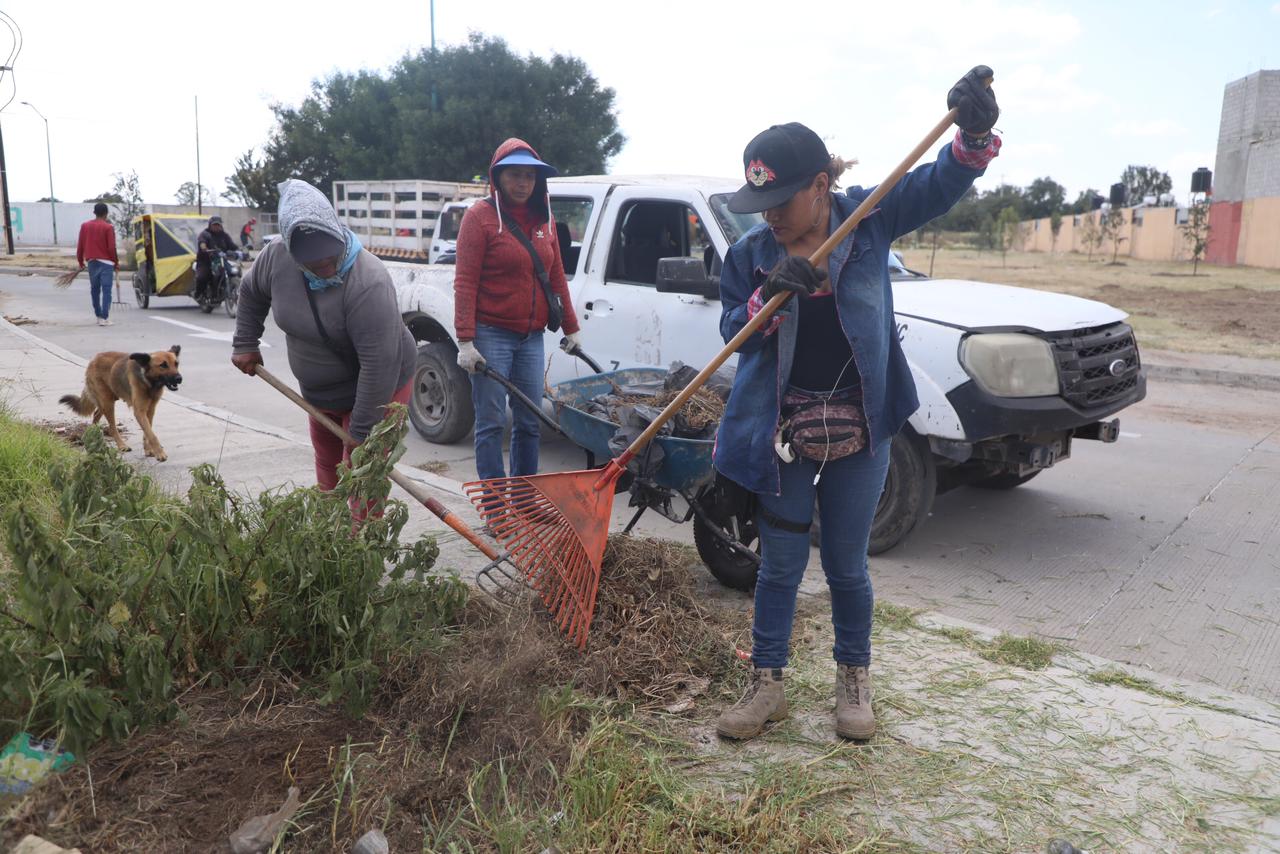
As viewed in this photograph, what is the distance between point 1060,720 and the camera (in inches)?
137

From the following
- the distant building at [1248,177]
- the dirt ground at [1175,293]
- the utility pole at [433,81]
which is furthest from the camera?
the distant building at [1248,177]

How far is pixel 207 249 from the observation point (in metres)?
17.7

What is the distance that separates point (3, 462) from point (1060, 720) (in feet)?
17.5

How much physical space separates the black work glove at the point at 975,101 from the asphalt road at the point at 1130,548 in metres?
2.49

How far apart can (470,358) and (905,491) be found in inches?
95.9

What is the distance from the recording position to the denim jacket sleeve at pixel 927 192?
303 cm

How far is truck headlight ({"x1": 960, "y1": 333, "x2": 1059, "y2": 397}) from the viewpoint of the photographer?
Answer: 5.12m

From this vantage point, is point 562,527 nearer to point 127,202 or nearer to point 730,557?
point 730,557

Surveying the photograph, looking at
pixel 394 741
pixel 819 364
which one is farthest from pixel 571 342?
pixel 394 741

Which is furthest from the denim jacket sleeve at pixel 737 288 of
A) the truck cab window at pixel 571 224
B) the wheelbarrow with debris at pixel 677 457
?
the truck cab window at pixel 571 224

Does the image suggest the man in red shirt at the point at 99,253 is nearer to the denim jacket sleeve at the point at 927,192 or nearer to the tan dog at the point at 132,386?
the tan dog at the point at 132,386

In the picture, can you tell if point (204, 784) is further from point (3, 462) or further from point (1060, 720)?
point (3, 462)

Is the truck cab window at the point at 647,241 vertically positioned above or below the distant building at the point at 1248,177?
below

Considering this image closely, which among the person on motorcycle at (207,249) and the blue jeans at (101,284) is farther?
the person on motorcycle at (207,249)
